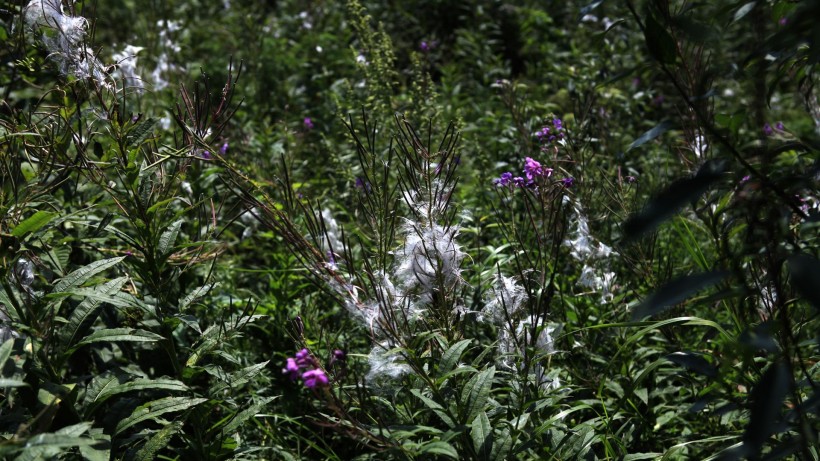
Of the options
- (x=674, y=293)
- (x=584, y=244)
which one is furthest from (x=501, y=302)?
(x=674, y=293)

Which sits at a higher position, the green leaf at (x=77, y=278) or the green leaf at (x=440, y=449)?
the green leaf at (x=77, y=278)

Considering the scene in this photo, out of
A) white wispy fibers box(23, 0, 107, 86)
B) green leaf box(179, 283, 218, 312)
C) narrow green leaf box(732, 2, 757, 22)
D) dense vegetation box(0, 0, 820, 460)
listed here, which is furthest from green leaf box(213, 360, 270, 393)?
narrow green leaf box(732, 2, 757, 22)

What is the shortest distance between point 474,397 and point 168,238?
3.66 ft

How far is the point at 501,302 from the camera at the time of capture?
2.24 meters

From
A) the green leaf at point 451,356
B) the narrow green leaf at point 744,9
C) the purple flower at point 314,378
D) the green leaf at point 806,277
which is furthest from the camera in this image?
the green leaf at point 451,356

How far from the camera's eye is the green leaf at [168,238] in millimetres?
2324

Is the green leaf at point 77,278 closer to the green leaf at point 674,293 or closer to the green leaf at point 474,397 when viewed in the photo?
the green leaf at point 474,397

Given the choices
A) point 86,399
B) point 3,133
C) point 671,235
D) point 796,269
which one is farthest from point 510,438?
point 671,235

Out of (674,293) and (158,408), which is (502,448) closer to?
(674,293)

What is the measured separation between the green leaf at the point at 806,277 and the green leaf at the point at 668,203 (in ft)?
0.67

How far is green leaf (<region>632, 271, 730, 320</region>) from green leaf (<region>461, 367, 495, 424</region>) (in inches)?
25.8

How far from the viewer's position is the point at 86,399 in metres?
2.12

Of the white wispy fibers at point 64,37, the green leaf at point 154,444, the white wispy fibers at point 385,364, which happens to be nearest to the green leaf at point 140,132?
the white wispy fibers at point 64,37

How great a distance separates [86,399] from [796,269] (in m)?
1.85
